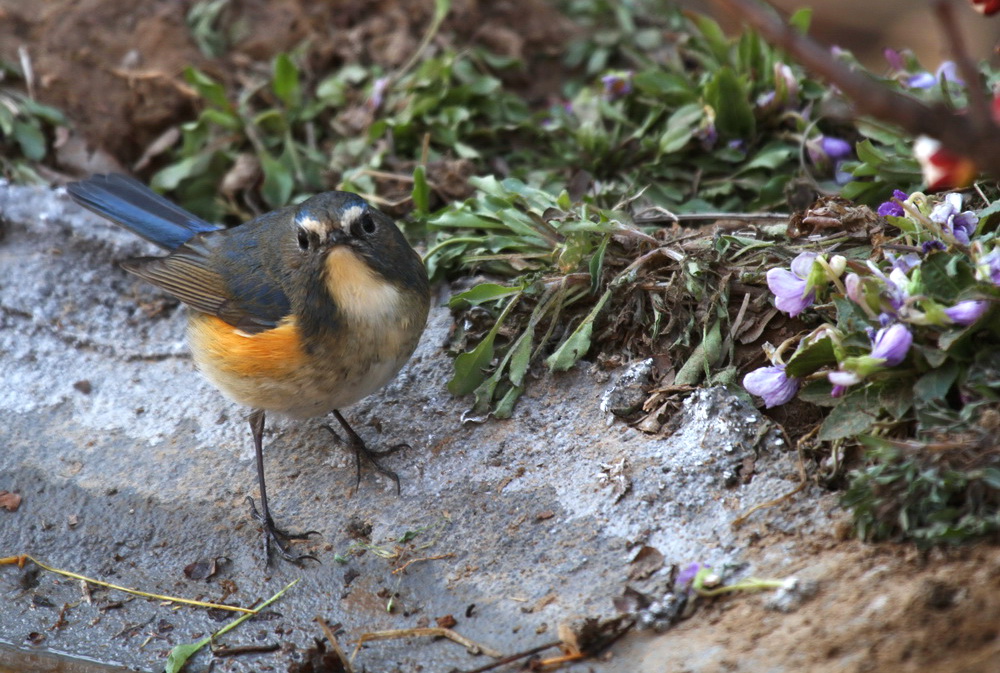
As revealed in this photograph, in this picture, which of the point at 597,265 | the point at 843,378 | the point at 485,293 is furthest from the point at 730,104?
the point at 843,378

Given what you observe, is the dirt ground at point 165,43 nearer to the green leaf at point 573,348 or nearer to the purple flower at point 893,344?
the green leaf at point 573,348

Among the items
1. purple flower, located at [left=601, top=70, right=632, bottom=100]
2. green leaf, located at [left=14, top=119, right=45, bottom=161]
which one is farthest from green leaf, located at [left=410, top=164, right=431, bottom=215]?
green leaf, located at [left=14, top=119, right=45, bottom=161]

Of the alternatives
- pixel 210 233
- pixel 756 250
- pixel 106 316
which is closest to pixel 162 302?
pixel 106 316

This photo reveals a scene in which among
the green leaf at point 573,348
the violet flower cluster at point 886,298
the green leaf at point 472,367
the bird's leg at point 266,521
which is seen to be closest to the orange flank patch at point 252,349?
the bird's leg at point 266,521

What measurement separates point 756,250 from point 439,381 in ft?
4.62

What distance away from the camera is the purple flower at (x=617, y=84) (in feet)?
18.1

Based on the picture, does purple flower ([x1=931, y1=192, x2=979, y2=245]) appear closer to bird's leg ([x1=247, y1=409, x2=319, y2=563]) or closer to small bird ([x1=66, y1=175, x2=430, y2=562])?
small bird ([x1=66, y1=175, x2=430, y2=562])

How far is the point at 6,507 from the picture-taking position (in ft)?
13.6

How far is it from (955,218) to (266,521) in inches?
105

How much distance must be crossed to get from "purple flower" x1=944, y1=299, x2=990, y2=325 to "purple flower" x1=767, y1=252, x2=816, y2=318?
0.50m

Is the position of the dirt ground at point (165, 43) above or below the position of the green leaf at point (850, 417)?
below

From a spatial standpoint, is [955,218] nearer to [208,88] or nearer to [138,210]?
[138,210]

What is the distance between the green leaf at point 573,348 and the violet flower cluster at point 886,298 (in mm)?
744

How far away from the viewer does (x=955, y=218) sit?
3.49 m
